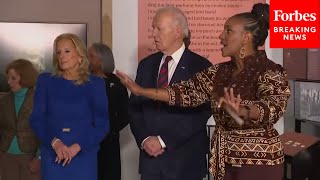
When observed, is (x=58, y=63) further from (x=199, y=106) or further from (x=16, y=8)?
(x=16, y=8)

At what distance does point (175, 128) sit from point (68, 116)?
0.54 m

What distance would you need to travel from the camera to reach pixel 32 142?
316 cm

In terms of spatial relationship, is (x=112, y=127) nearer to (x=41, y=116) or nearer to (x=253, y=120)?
(x=41, y=116)

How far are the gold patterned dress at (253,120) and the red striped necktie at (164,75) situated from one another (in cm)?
38

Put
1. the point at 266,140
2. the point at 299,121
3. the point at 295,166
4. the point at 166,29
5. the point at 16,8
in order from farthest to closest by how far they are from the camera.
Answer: the point at 16,8 < the point at 299,121 < the point at 295,166 < the point at 166,29 < the point at 266,140

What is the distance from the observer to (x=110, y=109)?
3.09 meters

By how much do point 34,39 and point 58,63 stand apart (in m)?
1.45

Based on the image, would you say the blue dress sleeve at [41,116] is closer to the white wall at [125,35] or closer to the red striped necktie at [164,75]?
the red striped necktie at [164,75]

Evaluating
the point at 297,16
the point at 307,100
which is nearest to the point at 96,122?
the point at 307,100

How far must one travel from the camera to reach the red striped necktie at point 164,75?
2.41 m

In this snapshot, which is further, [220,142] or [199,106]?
[199,106]

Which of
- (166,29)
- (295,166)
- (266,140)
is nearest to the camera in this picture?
(266,140)

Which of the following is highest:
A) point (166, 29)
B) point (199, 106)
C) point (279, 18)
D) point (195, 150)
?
point (279, 18)

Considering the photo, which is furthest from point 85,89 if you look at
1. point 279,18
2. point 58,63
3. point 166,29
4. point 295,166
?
point 279,18
